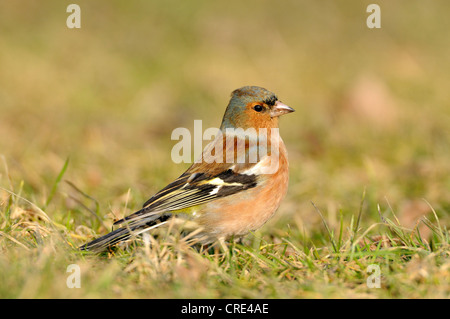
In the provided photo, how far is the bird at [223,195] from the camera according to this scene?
358 cm

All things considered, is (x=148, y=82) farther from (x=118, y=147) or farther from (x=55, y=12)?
(x=55, y=12)

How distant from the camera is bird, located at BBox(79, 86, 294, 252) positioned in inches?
141

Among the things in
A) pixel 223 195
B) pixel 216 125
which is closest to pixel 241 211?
pixel 223 195

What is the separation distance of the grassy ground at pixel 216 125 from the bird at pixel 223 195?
154 millimetres

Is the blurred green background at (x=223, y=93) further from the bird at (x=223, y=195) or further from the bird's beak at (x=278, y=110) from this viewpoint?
the bird's beak at (x=278, y=110)

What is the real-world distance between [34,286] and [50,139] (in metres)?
4.05

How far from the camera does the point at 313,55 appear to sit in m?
9.56

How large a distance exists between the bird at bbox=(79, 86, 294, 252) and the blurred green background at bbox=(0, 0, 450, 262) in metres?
0.64

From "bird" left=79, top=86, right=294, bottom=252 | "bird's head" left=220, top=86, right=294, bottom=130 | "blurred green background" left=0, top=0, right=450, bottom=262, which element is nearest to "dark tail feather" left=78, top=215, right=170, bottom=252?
"bird" left=79, top=86, right=294, bottom=252

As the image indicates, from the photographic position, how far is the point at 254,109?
14.1ft

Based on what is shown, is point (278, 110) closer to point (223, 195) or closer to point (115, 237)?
point (223, 195)

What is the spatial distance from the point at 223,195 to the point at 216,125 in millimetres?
3504

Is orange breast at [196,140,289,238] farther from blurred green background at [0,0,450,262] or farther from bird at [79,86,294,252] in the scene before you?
blurred green background at [0,0,450,262]
